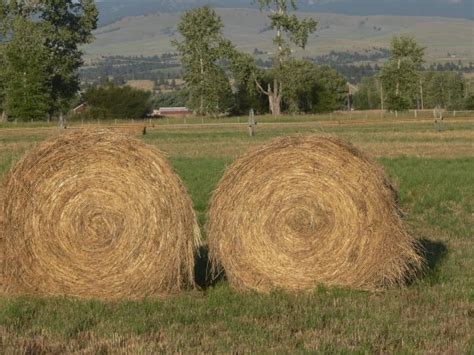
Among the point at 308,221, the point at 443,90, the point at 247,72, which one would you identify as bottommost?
the point at 308,221

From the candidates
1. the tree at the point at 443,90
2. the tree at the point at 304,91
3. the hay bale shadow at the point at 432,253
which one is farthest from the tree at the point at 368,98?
the hay bale shadow at the point at 432,253

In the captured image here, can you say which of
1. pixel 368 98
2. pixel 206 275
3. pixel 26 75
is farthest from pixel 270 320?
pixel 368 98

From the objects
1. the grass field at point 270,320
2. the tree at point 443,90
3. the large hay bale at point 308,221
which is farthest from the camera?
the tree at point 443,90

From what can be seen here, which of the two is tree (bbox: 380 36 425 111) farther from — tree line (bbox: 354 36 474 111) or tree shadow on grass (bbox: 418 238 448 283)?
tree shadow on grass (bbox: 418 238 448 283)

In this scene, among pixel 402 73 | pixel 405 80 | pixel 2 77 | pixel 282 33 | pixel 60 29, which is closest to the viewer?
pixel 2 77

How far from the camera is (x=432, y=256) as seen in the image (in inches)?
402

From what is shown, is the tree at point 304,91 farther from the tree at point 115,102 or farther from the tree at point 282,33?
the tree at point 115,102

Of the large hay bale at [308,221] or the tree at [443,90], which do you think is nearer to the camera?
the large hay bale at [308,221]

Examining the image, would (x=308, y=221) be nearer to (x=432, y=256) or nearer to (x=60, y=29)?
(x=432, y=256)

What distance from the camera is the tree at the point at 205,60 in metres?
73.7

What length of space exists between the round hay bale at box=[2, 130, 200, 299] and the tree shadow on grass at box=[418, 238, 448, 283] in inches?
103

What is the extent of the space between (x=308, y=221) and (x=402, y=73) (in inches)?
2723

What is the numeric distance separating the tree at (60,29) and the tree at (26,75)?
4.85 feet

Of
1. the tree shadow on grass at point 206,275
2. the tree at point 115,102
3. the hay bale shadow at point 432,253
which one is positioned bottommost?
the hay bale shadow at point 432,253
